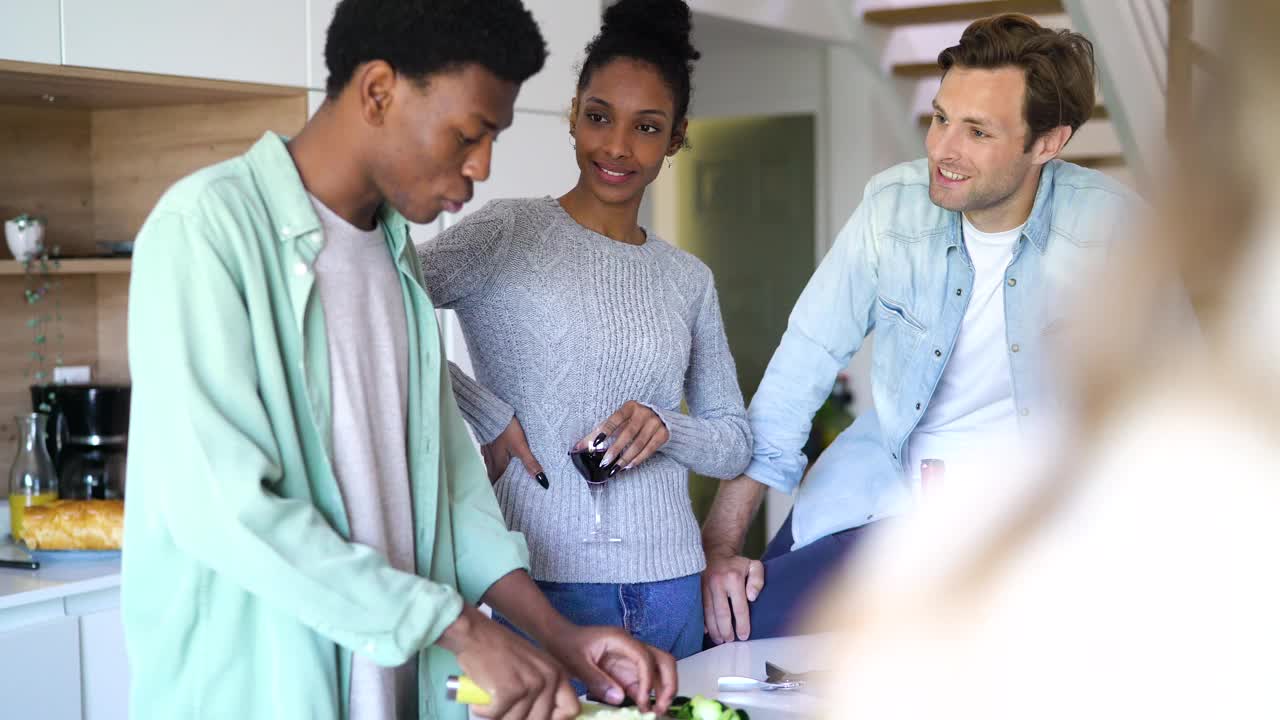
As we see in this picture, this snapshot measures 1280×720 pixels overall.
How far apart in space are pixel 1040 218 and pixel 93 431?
219 centimetres

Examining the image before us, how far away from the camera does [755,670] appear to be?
159 cm

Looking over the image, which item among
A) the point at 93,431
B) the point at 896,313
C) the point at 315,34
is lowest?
the point at 93,431

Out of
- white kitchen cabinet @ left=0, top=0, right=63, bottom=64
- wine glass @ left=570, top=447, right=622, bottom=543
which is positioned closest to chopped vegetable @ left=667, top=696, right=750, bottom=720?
wine glass @ left=570, top=447, right=622, bottom=543

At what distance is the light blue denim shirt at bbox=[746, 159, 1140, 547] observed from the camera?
1.94 meters

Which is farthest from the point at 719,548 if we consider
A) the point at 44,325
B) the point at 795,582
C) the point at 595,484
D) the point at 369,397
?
the point at 44,325

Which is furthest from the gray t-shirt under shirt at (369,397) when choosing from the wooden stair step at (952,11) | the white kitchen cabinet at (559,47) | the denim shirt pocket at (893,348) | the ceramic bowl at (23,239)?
the wooden stair step at (952,11)

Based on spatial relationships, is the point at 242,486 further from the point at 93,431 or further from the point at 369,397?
the point at 93,431

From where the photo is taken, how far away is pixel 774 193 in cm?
552

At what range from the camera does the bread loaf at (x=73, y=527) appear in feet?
8.43

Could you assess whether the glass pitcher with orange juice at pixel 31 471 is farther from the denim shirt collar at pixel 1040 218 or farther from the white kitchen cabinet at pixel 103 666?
the denim shirt collar at pixel 1040 218

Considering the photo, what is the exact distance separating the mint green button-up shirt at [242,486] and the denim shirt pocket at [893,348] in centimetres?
110

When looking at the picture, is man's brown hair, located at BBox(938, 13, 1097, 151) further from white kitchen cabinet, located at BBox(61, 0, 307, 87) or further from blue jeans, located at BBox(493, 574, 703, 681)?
white kitchen cabinet, located at BBox(61, 0, 307, 87)

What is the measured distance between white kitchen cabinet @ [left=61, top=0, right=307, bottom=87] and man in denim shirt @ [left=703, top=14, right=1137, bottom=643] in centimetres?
144

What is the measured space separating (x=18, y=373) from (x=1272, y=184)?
11.0 ft
